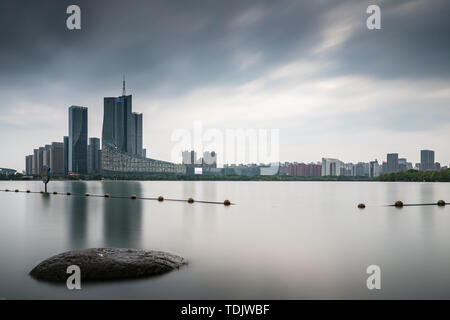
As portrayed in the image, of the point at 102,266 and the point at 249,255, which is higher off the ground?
the point at 102,266

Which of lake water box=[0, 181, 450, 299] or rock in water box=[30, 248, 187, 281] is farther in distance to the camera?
rock in water box=[30, 248, 187, 281]

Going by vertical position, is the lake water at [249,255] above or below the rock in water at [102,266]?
below

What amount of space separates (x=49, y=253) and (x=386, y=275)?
38.0 ft

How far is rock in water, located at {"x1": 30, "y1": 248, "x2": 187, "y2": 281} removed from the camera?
27.1 ft

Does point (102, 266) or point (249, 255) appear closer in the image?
point (102, 266)

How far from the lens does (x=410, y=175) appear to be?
541 feet

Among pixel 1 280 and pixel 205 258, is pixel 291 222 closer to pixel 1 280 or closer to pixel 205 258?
pixel 205 258

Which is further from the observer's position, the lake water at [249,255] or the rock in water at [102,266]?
the rock in water at [102,266]

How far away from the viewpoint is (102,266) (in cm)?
848

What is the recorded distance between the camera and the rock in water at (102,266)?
825cm

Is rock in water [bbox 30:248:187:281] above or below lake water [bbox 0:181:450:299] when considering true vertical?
above

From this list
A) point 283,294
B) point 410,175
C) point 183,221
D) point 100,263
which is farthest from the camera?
point 410,175
